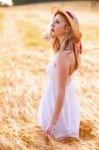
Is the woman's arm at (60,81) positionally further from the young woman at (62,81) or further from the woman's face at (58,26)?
the woman's face at (58,26)

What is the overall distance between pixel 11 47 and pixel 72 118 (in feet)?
30.9

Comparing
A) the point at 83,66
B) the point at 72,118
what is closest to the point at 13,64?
the point at 83,66

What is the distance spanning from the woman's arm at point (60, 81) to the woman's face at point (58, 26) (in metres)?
0.26

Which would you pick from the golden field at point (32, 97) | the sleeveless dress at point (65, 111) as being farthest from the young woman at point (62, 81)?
the golden field at point (32, 97)

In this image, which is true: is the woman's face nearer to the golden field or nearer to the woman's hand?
the woman's hand

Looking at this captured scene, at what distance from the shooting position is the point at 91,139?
20.0 ft

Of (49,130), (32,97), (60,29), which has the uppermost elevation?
(60,29)

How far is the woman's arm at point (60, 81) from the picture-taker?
5.72 metres

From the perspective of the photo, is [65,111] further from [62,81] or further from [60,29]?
[60,29]

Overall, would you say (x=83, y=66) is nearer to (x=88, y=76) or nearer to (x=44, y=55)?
(x=88, y=76)

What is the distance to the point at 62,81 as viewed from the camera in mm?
5754

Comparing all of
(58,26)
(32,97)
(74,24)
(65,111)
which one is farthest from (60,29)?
(32,97)

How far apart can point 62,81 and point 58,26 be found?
0.59 meters

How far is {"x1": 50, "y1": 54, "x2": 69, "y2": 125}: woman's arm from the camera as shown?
5723mm
